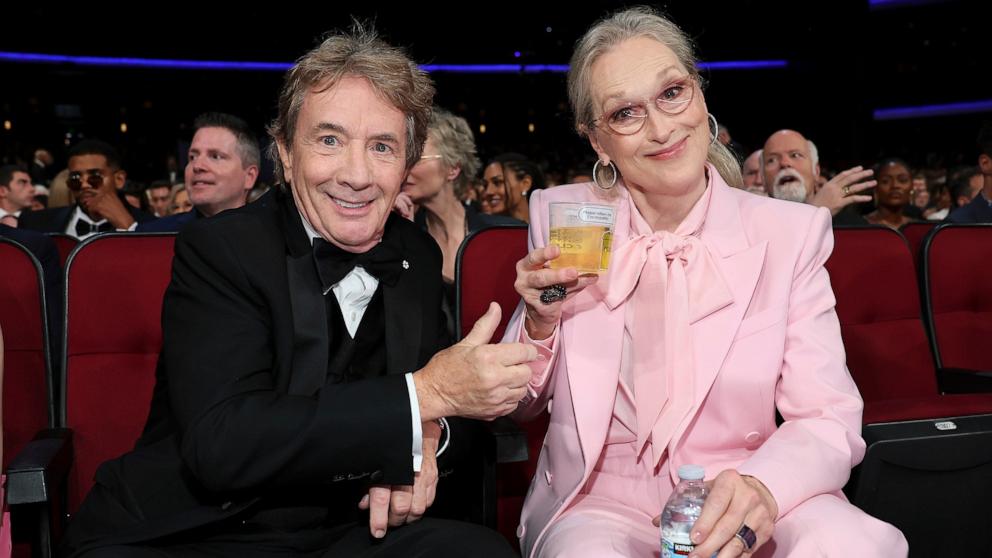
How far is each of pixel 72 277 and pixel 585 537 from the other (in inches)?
60.3

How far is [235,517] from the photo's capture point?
1.80 m

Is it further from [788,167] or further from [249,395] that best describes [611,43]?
[788,167]

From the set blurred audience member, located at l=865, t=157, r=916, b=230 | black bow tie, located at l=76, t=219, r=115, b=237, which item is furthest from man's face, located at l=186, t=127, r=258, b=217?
blurred audience member, located at l=865, t=157, r=916, b=230

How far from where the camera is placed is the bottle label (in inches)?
61.4

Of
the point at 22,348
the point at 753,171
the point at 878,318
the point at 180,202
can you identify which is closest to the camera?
the point at 22,348

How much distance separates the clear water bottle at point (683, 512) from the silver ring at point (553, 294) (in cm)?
41

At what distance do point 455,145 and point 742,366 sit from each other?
2.50 meters

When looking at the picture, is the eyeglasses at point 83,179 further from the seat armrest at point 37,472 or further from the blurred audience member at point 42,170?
the blurred audience member at point 42,170

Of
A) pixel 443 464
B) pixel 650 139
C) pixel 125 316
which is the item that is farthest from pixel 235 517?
pixel 650 139

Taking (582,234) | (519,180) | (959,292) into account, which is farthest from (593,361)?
(519,180)

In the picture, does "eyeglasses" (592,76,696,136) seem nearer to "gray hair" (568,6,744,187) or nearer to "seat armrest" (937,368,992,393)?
"gray hair" (568,6,744,187)

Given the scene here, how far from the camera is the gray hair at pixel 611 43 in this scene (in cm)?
208

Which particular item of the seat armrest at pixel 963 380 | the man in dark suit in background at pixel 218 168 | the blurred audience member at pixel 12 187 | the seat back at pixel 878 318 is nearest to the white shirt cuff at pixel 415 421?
the seat back at pixel 878 318

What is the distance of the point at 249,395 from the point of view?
1.71m
